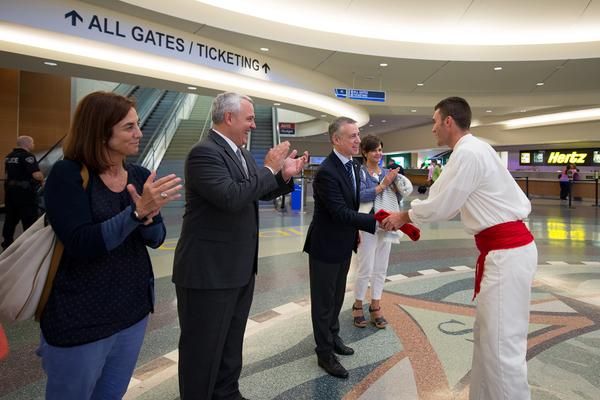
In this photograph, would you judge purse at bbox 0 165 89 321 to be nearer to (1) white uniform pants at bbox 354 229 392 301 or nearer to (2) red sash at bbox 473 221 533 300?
(2) red sash at bbox 473 221 533 300

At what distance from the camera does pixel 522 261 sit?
191cm

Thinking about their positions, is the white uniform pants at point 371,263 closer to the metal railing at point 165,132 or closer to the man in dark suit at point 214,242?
the man in dark suit at point 214,242

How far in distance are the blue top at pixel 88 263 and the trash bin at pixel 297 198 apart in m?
10.1

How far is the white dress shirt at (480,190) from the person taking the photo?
6.36 feet

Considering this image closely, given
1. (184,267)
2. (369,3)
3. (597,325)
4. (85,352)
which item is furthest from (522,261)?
(369,3)

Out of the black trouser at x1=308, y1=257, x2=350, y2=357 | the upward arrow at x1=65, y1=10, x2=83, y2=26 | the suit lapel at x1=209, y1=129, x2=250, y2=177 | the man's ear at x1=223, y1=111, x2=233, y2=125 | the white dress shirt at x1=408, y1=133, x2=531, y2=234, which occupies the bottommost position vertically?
the black trouser at x1=308, y1=257, x2=350, y2=357

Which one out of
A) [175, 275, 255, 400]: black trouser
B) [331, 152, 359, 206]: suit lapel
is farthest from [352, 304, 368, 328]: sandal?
[175, 275, 255, 400]: black trouser

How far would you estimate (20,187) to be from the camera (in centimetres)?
604

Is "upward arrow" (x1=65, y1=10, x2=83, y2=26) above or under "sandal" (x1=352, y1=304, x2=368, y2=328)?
above

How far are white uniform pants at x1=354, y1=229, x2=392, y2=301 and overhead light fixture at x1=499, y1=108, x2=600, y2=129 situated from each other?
16344 mm

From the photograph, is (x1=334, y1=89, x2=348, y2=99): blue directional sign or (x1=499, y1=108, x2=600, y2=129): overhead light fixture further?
(x1=499, y1=108, x2=600, y2=129): overhead light fixture

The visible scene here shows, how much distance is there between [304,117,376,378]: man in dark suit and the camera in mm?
2580

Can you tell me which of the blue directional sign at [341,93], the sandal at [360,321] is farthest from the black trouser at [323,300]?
the blue directional sign at [341,93]

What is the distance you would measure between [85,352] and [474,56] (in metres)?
10.5
